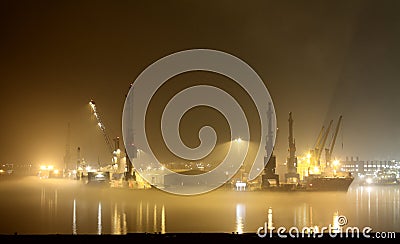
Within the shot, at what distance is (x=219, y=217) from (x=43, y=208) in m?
13.5

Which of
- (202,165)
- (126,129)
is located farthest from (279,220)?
(202,165)

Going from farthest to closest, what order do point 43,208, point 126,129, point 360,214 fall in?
1. point 126,129
2. point 43,208
3. point 360,214

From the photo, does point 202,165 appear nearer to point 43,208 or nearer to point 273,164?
point 273,164

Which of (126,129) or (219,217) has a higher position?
(126,129)

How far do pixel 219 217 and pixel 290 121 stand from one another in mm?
40146

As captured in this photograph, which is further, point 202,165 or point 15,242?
point 202,165

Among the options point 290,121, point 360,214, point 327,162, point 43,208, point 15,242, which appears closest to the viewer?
point 15,242

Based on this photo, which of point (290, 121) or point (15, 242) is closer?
point (15, 242)

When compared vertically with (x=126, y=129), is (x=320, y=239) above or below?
below

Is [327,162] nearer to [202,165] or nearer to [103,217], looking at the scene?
[202,165]

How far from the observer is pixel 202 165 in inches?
3440

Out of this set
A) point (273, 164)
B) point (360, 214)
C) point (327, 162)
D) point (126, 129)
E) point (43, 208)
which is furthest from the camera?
point (327, 162)

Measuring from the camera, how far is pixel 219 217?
25.5 metres

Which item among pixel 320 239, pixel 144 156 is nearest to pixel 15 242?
pixel 320 239
